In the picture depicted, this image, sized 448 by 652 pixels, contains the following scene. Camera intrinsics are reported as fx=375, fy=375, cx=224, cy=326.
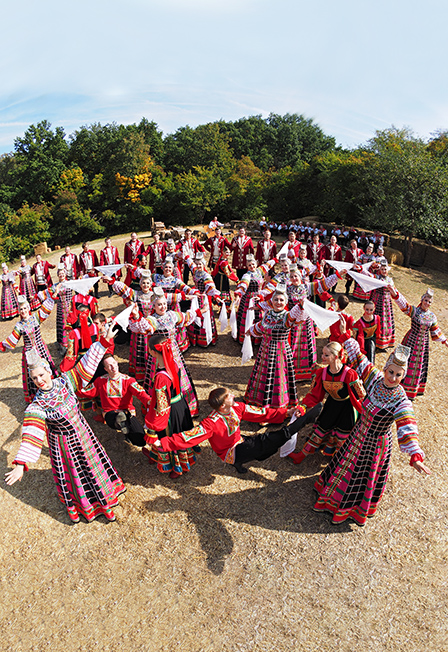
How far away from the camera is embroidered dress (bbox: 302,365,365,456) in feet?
15.5

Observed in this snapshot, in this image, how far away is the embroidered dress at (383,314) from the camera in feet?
28.0

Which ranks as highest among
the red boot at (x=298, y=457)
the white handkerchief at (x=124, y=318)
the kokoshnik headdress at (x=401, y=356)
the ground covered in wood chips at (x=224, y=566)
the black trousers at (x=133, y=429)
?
the kokoshnik headdress at (x=401, y=356)

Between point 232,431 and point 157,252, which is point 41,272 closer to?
point 157,252

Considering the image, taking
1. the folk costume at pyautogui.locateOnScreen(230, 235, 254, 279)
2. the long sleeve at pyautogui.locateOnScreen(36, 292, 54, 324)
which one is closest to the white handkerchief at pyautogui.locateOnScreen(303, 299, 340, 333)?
the long sleeve at pyautogui.locateOnScreen(36, 292, 54, 324)

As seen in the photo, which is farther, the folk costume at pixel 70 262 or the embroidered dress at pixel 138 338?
the folk costume at pixel 70 262

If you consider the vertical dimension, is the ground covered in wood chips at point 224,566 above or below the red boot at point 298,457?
below

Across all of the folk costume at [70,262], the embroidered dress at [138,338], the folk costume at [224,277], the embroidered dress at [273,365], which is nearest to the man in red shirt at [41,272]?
the folk costume at [70,262]

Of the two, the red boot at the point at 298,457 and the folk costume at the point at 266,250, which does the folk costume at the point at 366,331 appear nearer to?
the red boot at the point at 298,457

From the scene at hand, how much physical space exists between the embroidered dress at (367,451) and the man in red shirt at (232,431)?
0.62 meters

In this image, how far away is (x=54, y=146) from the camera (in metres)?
34.1

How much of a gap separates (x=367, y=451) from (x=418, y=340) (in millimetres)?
3451

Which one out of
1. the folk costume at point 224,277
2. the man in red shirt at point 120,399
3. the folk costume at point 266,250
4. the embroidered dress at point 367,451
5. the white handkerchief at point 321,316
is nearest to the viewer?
the embroidered dress at point 367,451

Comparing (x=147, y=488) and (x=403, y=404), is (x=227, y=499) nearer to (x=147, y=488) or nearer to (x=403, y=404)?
(x=147, y=488)

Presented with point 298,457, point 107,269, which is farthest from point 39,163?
point 298,457
